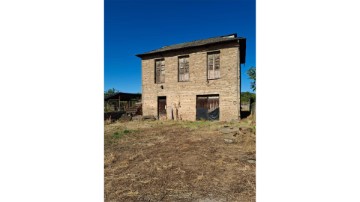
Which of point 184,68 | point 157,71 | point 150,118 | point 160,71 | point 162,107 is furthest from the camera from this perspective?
point 157,71

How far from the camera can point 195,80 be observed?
12.2 metres

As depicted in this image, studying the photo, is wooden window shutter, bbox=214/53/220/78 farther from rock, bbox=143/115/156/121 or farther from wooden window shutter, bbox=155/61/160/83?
rock, bbox=143/115/156/121

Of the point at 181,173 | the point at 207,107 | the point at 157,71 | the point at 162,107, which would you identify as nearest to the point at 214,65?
the point at 207,107

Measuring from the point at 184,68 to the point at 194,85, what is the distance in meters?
1.50

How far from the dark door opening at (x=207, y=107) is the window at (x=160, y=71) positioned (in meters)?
3.29

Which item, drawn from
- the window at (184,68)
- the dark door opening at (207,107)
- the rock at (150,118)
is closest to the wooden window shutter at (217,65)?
the dark door opening at (207,107)

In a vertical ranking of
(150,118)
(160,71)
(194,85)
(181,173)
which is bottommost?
(181,173)

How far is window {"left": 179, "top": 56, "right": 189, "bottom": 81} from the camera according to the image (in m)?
12.7

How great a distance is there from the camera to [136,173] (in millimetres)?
3496

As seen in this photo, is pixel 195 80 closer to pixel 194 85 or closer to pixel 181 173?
pixel 194 85

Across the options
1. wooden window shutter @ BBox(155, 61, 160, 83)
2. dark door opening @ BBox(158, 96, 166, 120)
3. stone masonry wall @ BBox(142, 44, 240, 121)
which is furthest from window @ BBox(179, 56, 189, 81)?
dark door opening @ BBox(158, 96, 166, 120)
